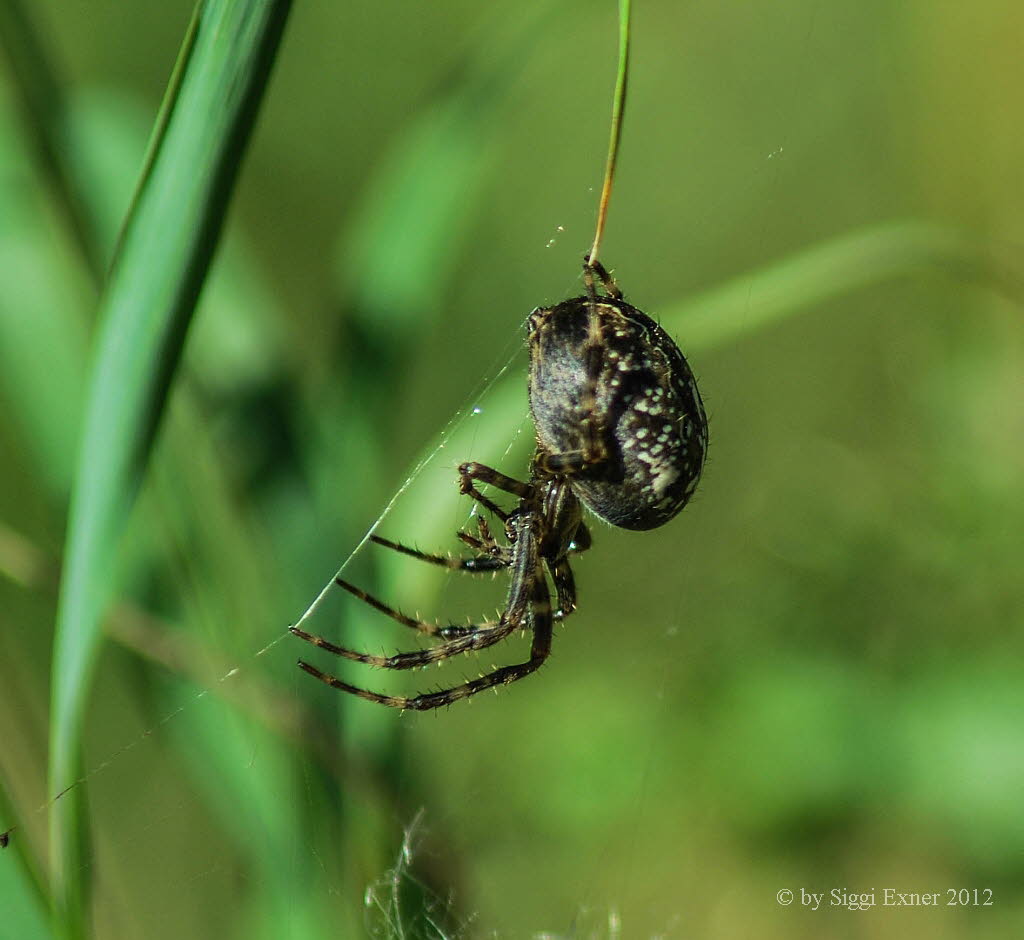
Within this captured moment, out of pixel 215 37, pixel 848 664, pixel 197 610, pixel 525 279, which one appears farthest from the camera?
pixel 525 279

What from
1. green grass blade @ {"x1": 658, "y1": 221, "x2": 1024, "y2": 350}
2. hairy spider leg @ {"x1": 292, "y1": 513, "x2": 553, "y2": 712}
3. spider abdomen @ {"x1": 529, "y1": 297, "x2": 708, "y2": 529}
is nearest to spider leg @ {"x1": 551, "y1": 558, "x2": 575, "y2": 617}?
hairy spider leg @ {"x1": 292, "y1": 513, "x2": 553, "y2": 712}

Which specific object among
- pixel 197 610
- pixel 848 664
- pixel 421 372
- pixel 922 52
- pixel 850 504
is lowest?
pixel 197 610

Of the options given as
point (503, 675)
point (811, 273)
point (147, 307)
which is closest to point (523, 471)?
point (503, 675)

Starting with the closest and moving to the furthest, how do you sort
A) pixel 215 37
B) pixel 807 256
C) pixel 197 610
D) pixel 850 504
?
pixel 215 37, pixel 197 610, pixel 807 256, pixel 850 504

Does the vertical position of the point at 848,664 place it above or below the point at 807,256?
below

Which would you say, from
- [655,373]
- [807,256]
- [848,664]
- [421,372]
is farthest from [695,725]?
[421,372]

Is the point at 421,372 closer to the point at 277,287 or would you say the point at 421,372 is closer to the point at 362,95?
the point at 277,287
